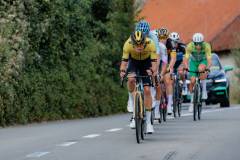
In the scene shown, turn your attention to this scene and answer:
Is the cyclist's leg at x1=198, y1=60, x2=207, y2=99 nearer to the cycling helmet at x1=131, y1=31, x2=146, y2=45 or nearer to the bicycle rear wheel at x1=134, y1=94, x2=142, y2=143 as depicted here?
the cycling helmet at x1=131, y1=31, x2=146, y2=45

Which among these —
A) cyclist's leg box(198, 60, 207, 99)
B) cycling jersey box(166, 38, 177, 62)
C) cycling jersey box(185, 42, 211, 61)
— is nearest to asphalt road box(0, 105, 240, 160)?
cyclist's leg box(198, 60, 207, 99)

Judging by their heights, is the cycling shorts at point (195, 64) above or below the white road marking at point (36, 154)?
above

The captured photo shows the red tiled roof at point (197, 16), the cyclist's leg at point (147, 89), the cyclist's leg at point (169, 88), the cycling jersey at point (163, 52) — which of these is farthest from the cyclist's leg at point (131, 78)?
the red tiled roof at point (197, 16)

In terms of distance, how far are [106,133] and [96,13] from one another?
13.6m

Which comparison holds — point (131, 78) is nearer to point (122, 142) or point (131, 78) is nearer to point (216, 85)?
point (122, 142)

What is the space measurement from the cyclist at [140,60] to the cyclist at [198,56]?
5171mm

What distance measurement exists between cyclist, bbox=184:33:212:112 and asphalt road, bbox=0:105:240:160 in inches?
59.2

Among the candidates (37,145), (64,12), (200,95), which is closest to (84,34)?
(64,12)

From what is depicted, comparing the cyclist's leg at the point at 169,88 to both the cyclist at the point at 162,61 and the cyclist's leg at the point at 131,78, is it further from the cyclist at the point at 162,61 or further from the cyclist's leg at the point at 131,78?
the cyclist's leg at the point at 131,78

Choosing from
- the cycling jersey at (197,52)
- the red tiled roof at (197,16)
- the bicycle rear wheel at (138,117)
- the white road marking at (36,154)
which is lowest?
the white road marking at (36,154)

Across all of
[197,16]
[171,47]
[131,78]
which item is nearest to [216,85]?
[171,47]

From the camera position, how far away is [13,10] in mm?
21047

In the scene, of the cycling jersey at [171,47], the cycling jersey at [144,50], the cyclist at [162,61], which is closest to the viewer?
the cycling jersey at [144,50]

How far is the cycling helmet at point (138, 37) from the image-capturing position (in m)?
13.9
